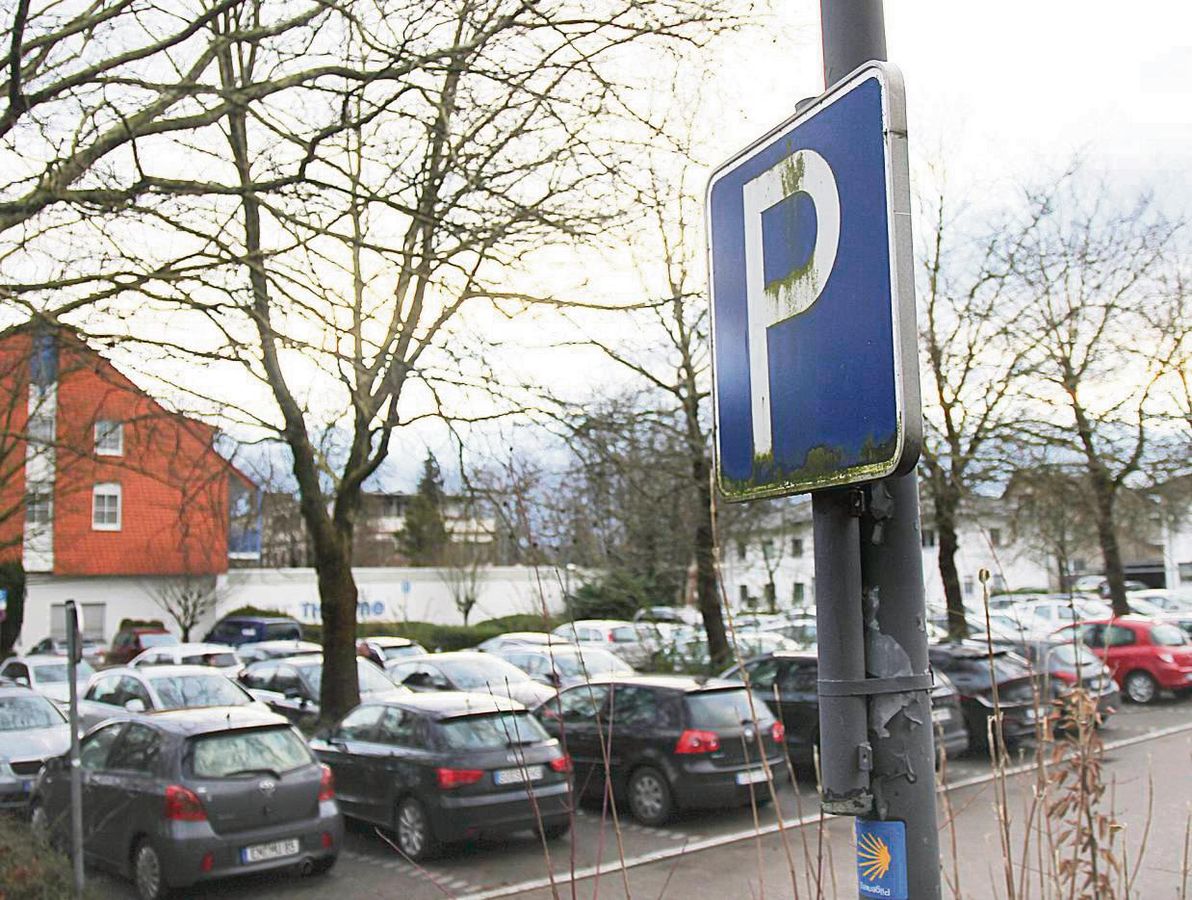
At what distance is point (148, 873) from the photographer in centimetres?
974

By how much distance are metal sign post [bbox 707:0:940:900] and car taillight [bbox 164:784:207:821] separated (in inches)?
340

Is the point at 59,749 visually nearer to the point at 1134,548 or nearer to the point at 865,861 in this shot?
the point at 865,861

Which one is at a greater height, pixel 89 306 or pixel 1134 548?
pixel 89 306

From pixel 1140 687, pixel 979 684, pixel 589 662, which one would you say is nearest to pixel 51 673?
pixel 589 662

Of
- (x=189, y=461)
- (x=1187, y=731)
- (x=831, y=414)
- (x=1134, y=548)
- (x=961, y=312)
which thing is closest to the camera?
(x=831, y=414)

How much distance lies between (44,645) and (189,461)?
2908 cm

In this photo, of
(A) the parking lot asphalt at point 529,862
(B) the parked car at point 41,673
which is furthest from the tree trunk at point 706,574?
(B) the parked car at point 41,673

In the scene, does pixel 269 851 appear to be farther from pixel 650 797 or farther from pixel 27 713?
pixel 27 713

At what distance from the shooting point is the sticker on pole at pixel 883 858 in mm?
2090

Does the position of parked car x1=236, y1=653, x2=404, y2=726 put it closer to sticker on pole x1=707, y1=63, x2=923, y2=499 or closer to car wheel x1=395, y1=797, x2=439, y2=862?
car wheel x1=395, y1=797, x2=439, y2=862

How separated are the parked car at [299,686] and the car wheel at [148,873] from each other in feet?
29.9

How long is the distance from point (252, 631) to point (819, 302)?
44.2 meters

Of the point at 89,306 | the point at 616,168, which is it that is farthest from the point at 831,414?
the point at 89,306

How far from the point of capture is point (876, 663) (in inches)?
85.4
